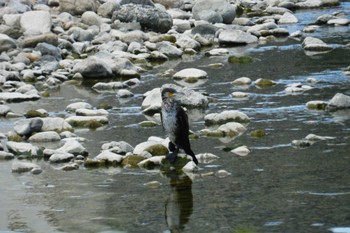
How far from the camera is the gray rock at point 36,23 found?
74.3ft

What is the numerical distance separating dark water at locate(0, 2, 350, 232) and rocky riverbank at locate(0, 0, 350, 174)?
287mm

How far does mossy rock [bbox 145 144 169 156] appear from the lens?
1177 cm

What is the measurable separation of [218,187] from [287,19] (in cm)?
1629

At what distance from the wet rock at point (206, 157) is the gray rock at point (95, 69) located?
719cm

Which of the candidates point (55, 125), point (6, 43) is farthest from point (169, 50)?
point (55, 125)

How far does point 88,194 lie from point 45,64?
9832 mm

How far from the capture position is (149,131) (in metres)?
13.5

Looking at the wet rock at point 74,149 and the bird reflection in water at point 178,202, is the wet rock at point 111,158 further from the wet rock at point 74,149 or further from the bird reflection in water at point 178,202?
the bird reflection in water at point 178,202

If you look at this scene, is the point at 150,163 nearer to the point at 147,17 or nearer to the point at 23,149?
the point at 23,149

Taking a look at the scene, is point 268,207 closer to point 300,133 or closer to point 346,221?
point 346,221

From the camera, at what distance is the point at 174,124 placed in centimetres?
1120

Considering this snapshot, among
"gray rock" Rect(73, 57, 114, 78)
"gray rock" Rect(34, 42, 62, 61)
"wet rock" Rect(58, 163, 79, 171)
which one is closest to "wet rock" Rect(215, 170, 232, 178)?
"wet rock" Rect(58, 163, 79, 171)

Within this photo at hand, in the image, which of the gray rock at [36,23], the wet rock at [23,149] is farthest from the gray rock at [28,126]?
the gray rock at [36,23]

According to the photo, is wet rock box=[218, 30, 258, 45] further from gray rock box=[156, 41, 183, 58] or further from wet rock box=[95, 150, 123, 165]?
wet rock box=[95, 150, 123, 165]
